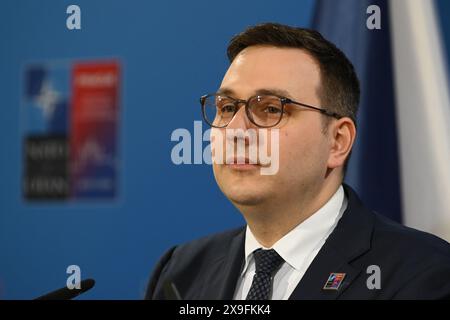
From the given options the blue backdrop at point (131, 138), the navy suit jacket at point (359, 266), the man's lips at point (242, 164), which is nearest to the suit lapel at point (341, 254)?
the navy suit jacket at point (359, 266)

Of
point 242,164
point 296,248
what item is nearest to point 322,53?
point 242,164

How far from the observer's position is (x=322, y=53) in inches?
58.9

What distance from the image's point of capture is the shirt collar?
4.66 feet

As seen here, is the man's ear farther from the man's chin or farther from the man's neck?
the man's chin

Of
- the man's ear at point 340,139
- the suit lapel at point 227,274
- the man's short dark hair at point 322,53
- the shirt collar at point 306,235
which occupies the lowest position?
the suit lapel at point 227,274

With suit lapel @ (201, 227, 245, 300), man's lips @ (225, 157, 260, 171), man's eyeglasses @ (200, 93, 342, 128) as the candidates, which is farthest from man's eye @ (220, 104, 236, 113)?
suit lapel @ (201, 227, 245, 300)

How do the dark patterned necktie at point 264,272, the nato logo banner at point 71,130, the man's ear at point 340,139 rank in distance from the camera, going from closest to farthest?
the dark patterned necktie at point 264,272, the man's ear at point 340,139, the nato logo banner at point 71,130

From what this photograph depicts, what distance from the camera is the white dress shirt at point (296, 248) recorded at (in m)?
1.40

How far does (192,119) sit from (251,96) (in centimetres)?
52

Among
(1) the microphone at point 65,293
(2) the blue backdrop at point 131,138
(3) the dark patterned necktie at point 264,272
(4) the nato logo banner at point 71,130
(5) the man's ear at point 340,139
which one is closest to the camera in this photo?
(1) the microphone at point 65,293

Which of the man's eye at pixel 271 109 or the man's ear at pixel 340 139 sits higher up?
the man's eye at pixel 271 109

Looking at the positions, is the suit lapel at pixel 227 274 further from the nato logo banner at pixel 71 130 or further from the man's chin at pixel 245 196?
the nato logo banner at pixel 71 130

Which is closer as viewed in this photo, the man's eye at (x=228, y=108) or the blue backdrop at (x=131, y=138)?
the man's eye at (x=228, y=108)
